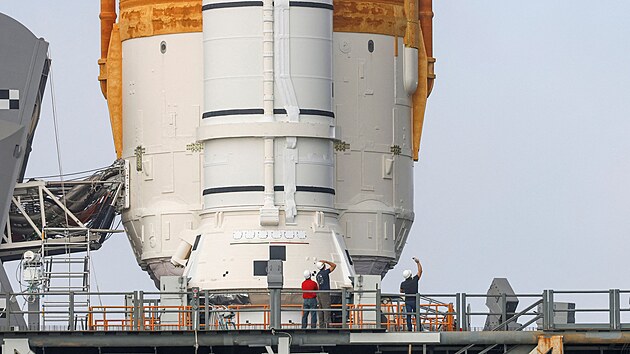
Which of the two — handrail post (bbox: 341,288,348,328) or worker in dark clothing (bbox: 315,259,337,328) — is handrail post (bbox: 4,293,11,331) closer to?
worker in dark clothing (bbox: 315,259,337,328)

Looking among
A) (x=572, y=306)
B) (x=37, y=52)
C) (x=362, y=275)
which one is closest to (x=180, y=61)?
(x=37, y=52)

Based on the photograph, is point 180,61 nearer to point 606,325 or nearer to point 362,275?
point 362,275

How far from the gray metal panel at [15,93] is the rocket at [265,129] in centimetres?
349

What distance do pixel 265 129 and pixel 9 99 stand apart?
809 cm

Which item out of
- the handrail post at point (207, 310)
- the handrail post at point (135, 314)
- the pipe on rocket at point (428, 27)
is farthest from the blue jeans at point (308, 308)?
the pipe on rocket at point (428, 27)

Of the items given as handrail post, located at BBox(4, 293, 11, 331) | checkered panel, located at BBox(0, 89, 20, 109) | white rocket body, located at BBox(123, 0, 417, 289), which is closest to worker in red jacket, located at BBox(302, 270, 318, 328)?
white rocket body, located at BBox(123, 0, 417, 289)

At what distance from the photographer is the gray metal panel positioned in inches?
2948

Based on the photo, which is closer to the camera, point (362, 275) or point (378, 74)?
point (362, 275)

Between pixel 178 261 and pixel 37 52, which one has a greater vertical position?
pixel 37 52

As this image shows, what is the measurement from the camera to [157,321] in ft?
228

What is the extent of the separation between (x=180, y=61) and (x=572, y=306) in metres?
15.7

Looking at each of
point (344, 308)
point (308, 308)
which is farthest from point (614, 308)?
point (308, 308)

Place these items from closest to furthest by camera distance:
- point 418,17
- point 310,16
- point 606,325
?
point 606,325
point 310,16
point 418,17

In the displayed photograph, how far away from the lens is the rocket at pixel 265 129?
72750 millimetres
